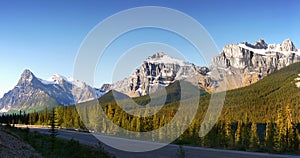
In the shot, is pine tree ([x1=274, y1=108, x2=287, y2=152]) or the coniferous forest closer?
the coniferous forest

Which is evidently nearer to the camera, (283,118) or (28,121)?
(283,118)

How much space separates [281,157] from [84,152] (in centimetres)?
1348

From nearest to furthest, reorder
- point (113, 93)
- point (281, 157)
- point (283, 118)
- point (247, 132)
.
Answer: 1. point (113, 93)
2. point (281, 157)
3. point (283, 118)
4. point (247, 132)

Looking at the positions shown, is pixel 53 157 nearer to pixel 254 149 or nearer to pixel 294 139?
pixel 254 149

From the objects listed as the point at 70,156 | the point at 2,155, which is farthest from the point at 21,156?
the point at 70,156

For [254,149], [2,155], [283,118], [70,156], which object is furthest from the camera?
[283,118]

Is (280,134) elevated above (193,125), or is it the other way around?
(193,125)

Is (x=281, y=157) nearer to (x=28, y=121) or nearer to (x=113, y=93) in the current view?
(x=113, y=93)

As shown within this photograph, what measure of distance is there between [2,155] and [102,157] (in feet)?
26.6

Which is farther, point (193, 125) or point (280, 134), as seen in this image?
point (193, 125)

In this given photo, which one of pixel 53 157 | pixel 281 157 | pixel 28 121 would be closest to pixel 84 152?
pixel 53 157

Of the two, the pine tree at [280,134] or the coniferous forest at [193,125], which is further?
the pine tree at [280,134]

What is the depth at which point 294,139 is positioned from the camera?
38469 mm

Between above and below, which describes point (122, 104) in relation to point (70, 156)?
above
